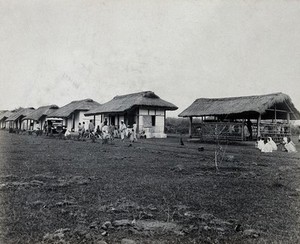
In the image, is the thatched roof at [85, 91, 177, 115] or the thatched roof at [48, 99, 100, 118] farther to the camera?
the thatched roof at [48, 99, 100, 118]

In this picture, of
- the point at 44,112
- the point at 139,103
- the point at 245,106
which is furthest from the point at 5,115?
the point at 245,106

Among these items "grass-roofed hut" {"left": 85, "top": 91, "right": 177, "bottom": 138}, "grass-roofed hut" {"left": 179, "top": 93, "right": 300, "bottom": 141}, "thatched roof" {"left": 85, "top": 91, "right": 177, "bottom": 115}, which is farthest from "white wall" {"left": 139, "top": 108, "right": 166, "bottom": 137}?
"grass-roofed hut" {"left": 179, "top": 93, "right": 300, "bottom": 141}

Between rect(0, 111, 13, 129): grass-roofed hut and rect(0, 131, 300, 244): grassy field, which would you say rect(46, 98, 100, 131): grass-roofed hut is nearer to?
rect(0, 131, 300, 244): grassy field

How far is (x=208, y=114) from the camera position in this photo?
2302cm

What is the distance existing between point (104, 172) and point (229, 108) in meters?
15.0

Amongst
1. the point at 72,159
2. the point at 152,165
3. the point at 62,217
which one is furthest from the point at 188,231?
the point at 72,159

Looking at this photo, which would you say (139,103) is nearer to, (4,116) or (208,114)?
(208,114)

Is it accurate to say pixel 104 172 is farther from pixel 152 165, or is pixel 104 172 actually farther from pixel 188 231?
pixel 188 231

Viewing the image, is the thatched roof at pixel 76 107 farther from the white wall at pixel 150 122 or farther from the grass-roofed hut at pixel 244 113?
the grass-roofed hut at pixel 244 113

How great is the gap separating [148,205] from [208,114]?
18.4 m

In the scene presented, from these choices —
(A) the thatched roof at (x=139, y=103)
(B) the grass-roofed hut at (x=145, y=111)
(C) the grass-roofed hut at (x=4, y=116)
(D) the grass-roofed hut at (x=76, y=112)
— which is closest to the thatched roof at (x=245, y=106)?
(A) the thatched roof at (x=139, y=103)

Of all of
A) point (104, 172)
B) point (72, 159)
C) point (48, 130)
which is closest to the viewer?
point (104, 172)

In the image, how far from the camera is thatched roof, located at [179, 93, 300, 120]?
19.6 meters

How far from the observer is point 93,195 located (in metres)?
5.80
